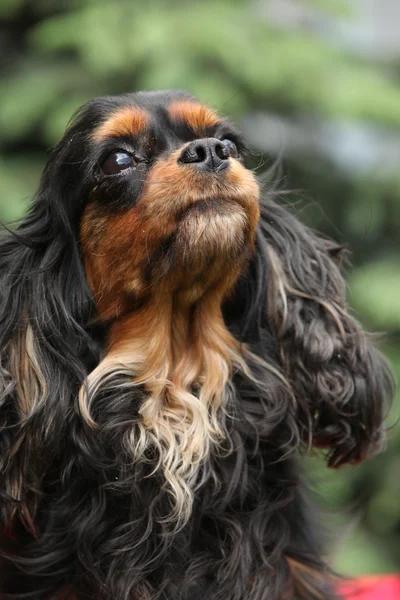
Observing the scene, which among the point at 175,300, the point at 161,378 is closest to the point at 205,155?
the point at 175,300

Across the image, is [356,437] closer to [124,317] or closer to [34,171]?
[124,317]

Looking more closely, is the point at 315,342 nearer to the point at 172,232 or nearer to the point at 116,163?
the point at 172,232

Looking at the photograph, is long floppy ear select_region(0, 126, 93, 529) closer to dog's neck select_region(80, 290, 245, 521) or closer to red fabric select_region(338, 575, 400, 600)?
dog's neck select_region(80, 290, 245, 521)

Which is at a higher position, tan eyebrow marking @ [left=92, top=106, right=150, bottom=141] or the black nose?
tan eyebrow marking @ [left=92, top=106, right=150, bottom=141]

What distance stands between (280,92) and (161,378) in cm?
219

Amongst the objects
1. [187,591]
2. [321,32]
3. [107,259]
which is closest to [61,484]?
[187,591]

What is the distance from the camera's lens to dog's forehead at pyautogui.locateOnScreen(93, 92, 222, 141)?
213cm

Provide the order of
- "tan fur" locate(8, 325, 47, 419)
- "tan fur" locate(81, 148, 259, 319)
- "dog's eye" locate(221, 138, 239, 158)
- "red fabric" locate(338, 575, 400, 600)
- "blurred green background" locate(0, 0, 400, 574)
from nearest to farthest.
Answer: "tan fur" locate(81, 148, 259, 319) → "tan fur" locate(8, 325, 47, 419) → "dog's eye" locate(221, 138, 239, 158) → "red fabric" locate(338, 575, 400, 600) → "blurred green background" locate(0, 0, 400, 574)

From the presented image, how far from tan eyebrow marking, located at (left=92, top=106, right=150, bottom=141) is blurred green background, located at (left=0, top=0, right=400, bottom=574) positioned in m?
1.51

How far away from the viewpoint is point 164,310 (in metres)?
2.24

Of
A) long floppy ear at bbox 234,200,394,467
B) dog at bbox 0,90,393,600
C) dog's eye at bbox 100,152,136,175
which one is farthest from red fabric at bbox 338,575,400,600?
dog's eye at bbox 100,152,136,175

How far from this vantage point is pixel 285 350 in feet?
7.65

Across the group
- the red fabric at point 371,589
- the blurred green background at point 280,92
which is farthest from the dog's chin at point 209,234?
the blurred green background at point 280,92

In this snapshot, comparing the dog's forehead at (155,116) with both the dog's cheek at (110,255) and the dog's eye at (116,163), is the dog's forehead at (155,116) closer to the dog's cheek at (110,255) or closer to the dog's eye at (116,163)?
the dog's eye at (116,163)
